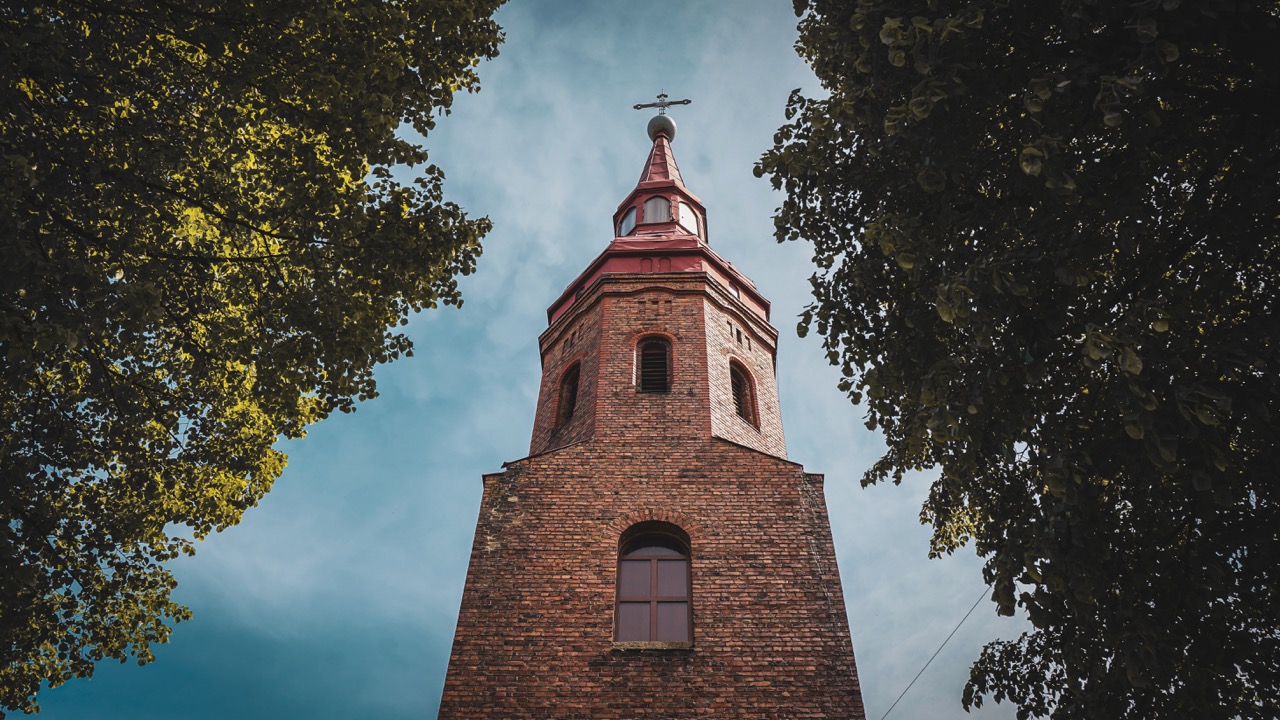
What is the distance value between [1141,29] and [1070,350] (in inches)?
84.1

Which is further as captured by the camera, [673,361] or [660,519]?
[673,361]

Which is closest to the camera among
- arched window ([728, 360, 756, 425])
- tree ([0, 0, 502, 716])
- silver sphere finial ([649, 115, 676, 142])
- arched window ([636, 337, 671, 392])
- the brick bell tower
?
tree ([0, 0, 502, 716])

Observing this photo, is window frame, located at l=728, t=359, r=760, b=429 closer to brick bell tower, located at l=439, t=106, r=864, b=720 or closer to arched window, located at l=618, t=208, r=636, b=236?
brick bell tower, located at l=439, t=106, r=864, b=720

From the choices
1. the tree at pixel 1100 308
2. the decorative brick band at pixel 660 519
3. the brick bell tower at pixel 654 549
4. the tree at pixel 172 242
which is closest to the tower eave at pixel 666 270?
the brick bell tower at pixel 654 549

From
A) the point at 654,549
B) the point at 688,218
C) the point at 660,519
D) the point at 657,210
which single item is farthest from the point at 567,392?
the point at 688,218

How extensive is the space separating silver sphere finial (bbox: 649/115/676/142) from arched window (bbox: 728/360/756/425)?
11.8m

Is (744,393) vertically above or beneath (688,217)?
beneath

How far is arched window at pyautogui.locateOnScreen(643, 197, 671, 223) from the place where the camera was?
1953 centimetres

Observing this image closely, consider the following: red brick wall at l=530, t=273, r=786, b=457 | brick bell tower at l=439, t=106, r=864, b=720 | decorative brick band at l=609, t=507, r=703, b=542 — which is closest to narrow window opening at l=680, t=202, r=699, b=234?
red brick wall at l=530, t=273, r=786, b=457

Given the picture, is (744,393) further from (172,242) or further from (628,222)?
(172,242)

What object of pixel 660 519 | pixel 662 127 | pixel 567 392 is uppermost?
pixel 662 127

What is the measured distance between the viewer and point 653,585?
33.4 ft

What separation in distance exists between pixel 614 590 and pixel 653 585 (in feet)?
1.93

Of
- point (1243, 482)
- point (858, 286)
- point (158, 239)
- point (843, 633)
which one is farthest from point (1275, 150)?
point (158, 239)
